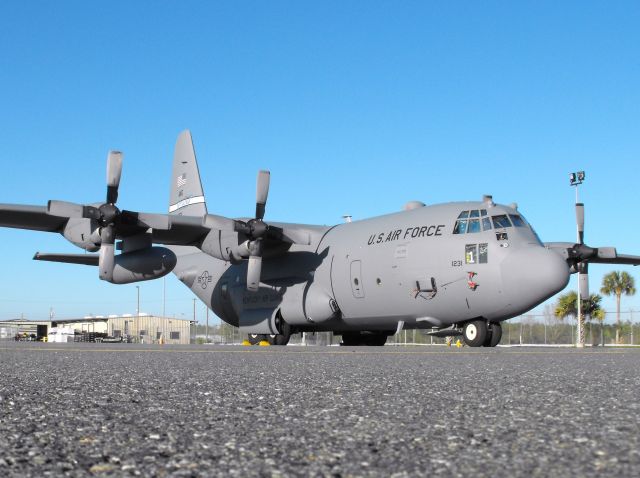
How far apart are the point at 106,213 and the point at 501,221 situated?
31.7 ft

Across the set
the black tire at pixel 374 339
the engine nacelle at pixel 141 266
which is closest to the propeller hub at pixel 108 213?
the engine nacelle at pixel 141 266

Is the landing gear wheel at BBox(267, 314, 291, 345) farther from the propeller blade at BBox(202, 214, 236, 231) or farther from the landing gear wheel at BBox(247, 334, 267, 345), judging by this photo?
the propeller blade at BBox(202, 214, 236, 231)

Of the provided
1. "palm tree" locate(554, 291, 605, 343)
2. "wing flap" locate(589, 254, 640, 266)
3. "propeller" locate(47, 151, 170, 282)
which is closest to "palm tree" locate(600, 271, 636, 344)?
"palm tree" locate(554, 291, 605, 343)

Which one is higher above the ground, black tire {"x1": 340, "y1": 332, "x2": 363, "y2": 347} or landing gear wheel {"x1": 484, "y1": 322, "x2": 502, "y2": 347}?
landing gear wheel {"x1": 484, "y1": 322, "x2": 502, "y2": 347}

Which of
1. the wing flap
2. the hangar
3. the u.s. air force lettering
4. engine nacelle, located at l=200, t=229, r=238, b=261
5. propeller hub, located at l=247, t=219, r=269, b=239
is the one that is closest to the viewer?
the u.s. air force lettering

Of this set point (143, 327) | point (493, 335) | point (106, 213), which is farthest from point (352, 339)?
point (143, 327)

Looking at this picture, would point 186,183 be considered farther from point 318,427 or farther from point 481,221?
point 318,427

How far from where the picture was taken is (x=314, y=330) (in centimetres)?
2175

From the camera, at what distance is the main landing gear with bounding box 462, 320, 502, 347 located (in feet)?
54.2

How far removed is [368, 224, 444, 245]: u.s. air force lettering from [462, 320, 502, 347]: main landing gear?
227 centimetres

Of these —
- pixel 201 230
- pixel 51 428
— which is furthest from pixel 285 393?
pixel 201 230

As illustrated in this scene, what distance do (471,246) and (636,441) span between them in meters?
13.8

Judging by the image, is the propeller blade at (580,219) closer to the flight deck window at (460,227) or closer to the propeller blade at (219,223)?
the flight deck window at (460,227)

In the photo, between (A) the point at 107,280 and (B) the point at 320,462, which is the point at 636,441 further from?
(A) the point at 107,280
